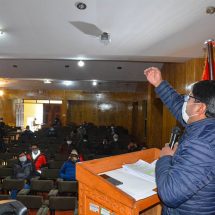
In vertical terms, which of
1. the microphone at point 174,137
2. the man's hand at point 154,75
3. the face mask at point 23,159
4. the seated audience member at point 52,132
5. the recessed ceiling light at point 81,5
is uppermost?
the recessed ceiling light at point 81,5

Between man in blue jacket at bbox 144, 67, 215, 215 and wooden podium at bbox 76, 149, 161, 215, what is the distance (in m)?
0.13

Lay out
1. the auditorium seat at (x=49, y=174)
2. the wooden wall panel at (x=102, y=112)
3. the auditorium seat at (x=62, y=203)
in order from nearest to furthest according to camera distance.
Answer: the auditorium seat at (x=62, y=203)
the auditorium seat at (x=49, y=174)
the wooden wall panel at (x=102, y=112)

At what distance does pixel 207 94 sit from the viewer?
4.55 feet

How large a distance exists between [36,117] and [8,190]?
1537cm

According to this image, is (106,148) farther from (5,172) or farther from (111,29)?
(111,29)

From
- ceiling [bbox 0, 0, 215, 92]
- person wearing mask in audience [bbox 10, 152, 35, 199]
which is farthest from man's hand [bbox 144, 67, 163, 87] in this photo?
person wearing mask in audience [bbox 10, 152, 35, 199]

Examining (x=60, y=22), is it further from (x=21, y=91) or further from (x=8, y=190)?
(x=21, y=91)

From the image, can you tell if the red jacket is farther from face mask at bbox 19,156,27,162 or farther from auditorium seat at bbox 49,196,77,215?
auditorium seat at bbox 49,196,77,215

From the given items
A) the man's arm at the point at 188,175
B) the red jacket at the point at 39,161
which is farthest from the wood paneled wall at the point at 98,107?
the man's arm at the point at 188,175

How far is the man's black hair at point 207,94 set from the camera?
1.37 metres

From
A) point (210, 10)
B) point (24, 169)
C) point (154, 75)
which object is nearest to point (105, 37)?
point (210, 10)

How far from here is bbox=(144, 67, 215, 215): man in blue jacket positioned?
1.21 meters

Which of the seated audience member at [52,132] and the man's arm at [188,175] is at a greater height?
the man's arm at [188,175]

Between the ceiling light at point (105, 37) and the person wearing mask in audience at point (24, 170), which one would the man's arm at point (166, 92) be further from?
the person wearing mask in audience at point (24, 170)
